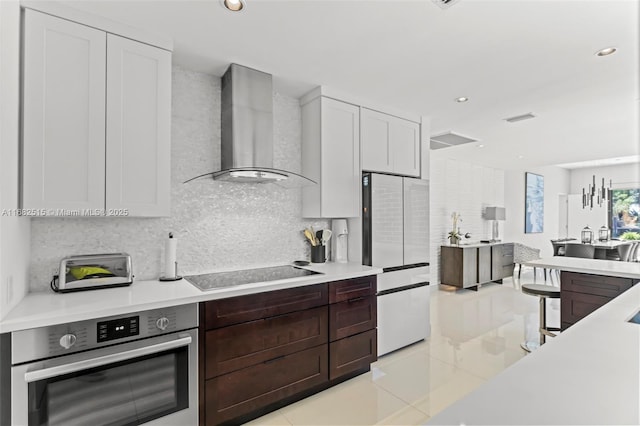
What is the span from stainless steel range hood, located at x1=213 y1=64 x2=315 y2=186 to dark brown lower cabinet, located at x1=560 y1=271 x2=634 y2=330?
2581 millimetres

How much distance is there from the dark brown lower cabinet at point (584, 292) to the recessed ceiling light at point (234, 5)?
3457 mm

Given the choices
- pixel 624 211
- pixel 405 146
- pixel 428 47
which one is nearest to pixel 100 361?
pixel 428 47

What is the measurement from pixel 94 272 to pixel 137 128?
949mm

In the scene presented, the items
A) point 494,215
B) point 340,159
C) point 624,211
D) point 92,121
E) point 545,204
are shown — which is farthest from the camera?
point 545,204

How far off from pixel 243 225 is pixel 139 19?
1605mm

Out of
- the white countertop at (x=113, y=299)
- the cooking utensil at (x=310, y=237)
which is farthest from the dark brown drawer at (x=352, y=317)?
the cooking utensil at (x=310, y=237)

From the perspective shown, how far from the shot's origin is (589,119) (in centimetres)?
398

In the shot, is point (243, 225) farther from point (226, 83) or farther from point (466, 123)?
point (466, 123)

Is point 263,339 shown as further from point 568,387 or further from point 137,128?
point 568,387

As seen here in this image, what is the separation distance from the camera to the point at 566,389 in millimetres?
849

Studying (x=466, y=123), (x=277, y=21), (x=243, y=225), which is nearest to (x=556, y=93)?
(x=466, y=123)

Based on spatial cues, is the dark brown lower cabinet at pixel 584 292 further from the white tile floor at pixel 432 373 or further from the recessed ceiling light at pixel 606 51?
the recessed ceiling light at pixel 606 51

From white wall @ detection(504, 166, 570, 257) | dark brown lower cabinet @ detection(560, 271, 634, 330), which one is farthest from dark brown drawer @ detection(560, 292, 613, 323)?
white wall @ detection(504, 166, 570, 257)

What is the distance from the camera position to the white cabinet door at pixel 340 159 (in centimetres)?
300
